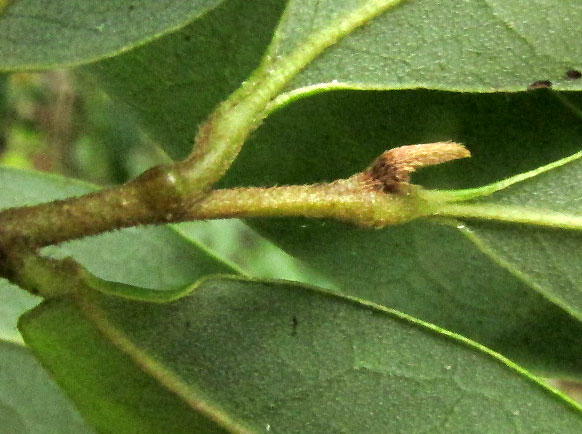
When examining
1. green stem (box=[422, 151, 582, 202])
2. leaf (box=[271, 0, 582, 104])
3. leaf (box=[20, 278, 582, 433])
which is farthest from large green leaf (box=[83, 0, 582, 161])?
leaf (box=[20, 278, 582, 433])

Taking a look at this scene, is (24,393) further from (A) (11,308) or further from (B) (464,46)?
(B) (464,46)

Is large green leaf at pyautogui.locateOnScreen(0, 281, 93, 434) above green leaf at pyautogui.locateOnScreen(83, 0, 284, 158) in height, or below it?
below

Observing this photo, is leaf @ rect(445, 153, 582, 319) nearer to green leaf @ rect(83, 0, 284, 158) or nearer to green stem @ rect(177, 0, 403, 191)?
green stem @ rect(177, 0, 403, 191)

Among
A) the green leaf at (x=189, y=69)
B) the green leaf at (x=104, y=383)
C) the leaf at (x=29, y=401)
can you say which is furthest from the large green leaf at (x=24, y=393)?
the green leaf at (x=189, y=69)

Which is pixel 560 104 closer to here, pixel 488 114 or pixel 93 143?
pixel 488 114

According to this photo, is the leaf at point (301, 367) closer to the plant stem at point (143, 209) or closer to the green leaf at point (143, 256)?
the plant stem at point (143, 209)

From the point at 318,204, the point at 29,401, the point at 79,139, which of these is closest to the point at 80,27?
the point at 318,204
